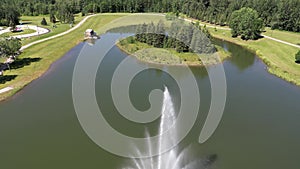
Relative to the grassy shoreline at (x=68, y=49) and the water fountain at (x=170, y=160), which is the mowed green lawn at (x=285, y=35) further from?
the water fountain at (x=170, y=160)

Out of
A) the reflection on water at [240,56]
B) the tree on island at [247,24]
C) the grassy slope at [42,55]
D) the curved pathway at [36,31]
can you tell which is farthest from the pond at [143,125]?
the curved pathway at [36,31]

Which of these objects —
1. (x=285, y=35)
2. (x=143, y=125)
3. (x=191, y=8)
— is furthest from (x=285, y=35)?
(x=143, y=125)

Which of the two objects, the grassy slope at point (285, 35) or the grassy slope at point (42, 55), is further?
the grassy slope at point (285, 35)

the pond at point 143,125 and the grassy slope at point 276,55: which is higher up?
the grassy slope at point 276,55

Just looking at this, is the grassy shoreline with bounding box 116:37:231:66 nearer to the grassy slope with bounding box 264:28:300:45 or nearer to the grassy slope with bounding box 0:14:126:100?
the grassy slope with bounding box 0:14:126:100

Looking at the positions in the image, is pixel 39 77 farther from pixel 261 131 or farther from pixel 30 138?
pixel 261 131

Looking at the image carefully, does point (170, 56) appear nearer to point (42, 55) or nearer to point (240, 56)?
point (240, 56)
